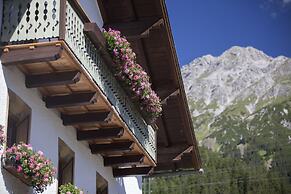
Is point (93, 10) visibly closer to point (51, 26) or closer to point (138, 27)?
point (138, 27)

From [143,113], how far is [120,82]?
5.00 ft

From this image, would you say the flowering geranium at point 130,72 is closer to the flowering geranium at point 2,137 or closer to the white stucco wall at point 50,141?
the white stucco wall at point 50,141

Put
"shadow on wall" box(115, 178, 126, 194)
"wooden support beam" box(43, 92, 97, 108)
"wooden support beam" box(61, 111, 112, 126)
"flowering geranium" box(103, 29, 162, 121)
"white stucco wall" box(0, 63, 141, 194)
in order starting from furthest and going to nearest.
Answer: "shadow on wall" box(115, 178, 126, 194)
"flowering geranium" box(103, 29, 162, 121)
"wooden support beam" box(61, 111, 112, 126)
"wooden support beam" box(43, 92, 97, 108)
"white stucco wall" box(0, 63, 141, 194)

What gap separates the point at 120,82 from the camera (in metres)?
13.2

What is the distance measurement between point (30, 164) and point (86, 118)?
2568 mm

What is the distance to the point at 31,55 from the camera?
9977mm

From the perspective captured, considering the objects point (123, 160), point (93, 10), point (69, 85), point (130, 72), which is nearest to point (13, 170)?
point (69, 85)

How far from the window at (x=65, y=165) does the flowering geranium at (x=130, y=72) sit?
168 cm

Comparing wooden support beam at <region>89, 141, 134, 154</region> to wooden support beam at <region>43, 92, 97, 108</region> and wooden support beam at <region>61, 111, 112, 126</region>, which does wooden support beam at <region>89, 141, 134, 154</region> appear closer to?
wooden support beam at <region>61, 111, 112, 126</region>

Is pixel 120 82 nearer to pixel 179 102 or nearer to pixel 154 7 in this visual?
pixel 154 7

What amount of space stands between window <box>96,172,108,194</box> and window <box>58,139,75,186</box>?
1.77m

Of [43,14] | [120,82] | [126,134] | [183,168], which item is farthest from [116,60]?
[183,168]

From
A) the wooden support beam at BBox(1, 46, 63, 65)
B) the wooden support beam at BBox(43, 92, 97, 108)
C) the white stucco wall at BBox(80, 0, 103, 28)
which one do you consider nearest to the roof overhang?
the white stucco wall at BBox(80, 0, 103, 28)

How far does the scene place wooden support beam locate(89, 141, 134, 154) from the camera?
13883 millimetres
